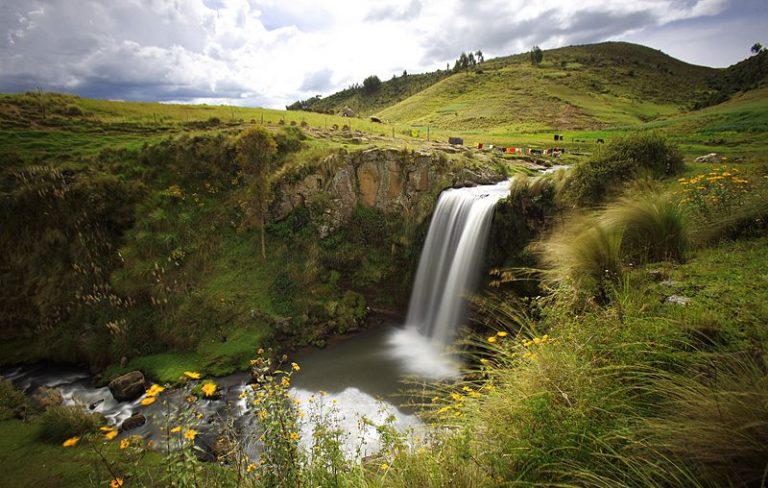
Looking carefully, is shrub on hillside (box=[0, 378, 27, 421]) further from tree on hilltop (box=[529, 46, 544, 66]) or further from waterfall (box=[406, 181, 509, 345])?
tree on hilltop (box=[529, 46, 544, 66])

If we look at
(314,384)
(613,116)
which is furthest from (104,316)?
(613,116)

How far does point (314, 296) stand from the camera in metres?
14.7

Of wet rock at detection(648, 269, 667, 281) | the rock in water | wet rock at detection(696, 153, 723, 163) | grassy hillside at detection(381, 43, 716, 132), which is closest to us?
wet rock at detection(648, 269, 667, 281)

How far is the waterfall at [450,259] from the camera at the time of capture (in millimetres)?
12453

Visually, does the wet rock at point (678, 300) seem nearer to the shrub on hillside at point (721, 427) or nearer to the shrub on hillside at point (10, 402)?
the shrub on hillside at point (721, 427)

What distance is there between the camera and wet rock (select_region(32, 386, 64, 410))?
32.7 ft

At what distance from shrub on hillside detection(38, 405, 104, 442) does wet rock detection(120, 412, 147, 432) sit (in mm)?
806

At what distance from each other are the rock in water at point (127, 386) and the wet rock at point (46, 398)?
4.08 feet

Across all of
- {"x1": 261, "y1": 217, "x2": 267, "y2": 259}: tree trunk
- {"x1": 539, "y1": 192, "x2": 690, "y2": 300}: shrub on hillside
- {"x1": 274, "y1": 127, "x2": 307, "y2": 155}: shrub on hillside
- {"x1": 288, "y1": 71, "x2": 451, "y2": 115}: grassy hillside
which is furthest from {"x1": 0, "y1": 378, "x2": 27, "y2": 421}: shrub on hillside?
{"x1": 288, "y1": 71, "x2": 451, "y2": 115}: grassy hillside

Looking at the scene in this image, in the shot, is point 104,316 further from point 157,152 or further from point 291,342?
point 157,152

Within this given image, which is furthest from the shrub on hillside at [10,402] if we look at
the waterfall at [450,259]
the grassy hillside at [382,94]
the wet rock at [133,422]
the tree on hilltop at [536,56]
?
the tree on hilltop at [536,56]

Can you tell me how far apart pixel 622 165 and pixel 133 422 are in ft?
48.2

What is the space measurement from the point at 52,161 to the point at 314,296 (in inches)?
603

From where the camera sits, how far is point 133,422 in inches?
367
